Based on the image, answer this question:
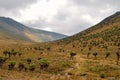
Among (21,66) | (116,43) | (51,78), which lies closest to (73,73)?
(51,78)

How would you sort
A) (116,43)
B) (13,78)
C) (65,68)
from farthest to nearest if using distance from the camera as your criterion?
1. (116,43)
2. (65,68)
3. (13,78)

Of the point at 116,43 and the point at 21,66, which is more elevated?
the point at 116,43

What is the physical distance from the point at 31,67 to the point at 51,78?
17.7m

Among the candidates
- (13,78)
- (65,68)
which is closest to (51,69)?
(65,68)

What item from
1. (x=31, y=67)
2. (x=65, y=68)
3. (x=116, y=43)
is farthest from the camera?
(x=116, y=43)

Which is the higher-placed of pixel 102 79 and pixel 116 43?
pixel 116 43

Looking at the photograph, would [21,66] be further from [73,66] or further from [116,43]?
[116,43]

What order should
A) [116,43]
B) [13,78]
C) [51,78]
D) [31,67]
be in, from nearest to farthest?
[13,78] < [51,78] < [31,67] < [116,43]

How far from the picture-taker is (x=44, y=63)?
340 ft

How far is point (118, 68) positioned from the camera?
346 feet

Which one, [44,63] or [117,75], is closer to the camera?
[117,75]

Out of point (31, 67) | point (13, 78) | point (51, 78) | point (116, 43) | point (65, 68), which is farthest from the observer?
point (116, 43)

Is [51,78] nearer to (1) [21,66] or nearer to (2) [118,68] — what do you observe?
(1) [21,66]

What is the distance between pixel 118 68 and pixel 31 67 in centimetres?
3469
